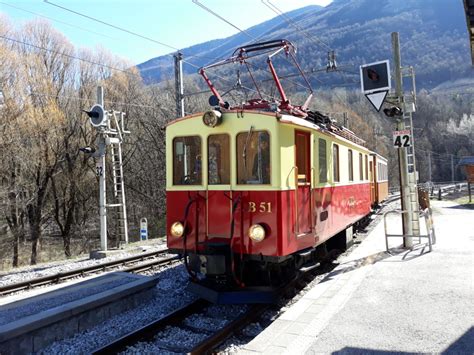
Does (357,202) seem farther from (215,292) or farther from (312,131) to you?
(215,292)

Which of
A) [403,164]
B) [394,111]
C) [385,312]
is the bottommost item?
[385,312]

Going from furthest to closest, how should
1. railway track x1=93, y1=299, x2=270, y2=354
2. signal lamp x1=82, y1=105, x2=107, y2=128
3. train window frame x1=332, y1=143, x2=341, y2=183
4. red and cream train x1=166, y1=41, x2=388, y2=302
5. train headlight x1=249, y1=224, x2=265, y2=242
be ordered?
signal lamp x1=82, y1=105, x2=107, y2=128 < train window frame x1=332, y1=143, x2=341, y2=183 < red and cream train x1=166, y1=41, x2=388, y2=302 < train headlight x1=249, y1=224, x2=265, y2=242 < railway track x1=93, y1=299, x2=270, y2=354

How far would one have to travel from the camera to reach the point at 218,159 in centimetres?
688

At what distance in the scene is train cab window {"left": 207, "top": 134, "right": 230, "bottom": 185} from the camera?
6.77 metres

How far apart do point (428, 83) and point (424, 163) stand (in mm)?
Result: 78227

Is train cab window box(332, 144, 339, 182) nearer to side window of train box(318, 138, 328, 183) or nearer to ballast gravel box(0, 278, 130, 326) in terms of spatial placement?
side window of train box(318, 138, 328, 183)

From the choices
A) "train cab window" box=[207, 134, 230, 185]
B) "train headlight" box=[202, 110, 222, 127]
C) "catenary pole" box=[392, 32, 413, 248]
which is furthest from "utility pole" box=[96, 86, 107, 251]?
"catenary pole" box=[392, 32, 413, 248]

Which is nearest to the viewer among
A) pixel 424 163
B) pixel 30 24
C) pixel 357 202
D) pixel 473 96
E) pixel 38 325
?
pixel 38 325

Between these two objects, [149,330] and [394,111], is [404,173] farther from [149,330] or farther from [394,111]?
[149,330]

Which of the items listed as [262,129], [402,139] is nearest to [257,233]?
[262,129]

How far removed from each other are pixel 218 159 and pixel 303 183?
4.94ft

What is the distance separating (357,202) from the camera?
464 inches

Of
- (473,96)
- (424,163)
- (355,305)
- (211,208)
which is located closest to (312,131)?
(211,208)

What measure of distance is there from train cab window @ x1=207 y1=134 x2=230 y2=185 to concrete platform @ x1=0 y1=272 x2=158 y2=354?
261 centimetres
